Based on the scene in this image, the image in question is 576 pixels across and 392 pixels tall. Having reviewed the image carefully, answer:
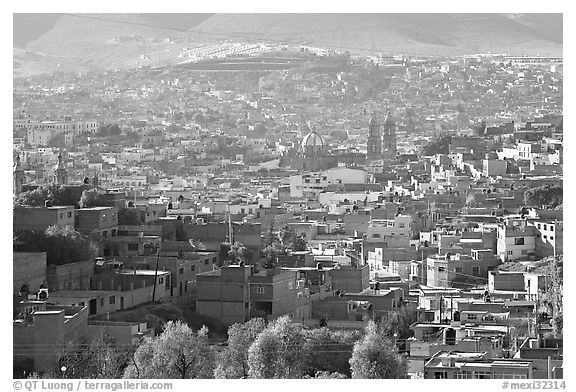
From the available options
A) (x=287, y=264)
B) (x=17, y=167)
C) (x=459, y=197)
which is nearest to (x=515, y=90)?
(x=459, y=197)

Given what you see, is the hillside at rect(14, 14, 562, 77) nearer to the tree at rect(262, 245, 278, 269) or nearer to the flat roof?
the tree at rect(262, 245, 278, 269)

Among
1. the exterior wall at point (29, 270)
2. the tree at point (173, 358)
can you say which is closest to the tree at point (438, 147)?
the exterior wall at point (29, 270)

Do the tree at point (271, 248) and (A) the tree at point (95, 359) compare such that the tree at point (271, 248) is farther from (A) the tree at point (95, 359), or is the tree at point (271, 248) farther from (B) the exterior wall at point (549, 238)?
(A) the tree at point (95, 359)

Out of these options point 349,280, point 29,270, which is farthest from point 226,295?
point 349,280

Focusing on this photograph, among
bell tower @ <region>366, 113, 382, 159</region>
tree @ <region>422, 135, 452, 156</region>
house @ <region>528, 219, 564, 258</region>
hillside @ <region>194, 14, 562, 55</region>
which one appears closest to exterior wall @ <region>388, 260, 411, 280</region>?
house @ <region>528, 219, 564, 258</region>

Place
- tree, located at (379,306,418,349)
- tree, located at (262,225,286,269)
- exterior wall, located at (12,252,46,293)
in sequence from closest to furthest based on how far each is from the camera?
tree, located at (379,306,418,349)
exterior wall, located at (12,252,46,293)
tree, located at (262,225,286,269)

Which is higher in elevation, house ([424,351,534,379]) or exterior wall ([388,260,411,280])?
exterior wall ([388,260,411,280])
